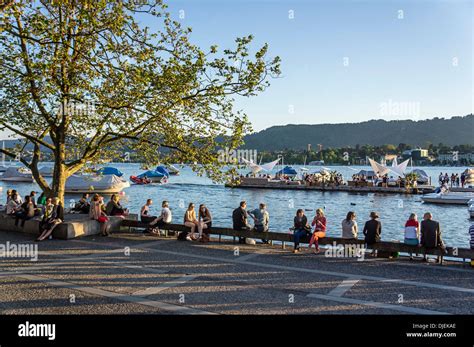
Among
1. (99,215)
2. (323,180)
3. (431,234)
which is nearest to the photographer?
(431,234)

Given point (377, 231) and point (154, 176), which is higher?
point (154, 176)

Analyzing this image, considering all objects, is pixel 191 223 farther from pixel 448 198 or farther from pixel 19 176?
pixel 19 176

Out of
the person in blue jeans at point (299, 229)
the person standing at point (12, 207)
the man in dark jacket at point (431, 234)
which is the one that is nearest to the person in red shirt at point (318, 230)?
the person in blue jeans at point (299, 229)

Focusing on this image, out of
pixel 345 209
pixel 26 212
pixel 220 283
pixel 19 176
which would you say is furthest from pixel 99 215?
pixel 19 176

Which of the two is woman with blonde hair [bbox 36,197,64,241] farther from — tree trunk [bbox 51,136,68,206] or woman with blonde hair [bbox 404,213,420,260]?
woman with blonde hair [bbox 404,213,420,260]

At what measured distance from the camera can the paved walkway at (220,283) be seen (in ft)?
28.7

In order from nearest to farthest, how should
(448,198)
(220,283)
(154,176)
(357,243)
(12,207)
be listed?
(220,283) → (357,243) → (12,207) → (448,198) → (154,176)

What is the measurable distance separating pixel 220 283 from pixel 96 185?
5923 cm

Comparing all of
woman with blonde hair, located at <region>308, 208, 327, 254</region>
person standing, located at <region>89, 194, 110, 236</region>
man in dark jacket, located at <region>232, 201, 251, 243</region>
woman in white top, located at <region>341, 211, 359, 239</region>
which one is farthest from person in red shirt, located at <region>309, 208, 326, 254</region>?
person standing, located at <region>89, 194, 110, 236</region>

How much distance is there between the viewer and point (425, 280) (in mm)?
10969

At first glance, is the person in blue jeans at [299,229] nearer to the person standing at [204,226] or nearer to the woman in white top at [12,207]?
the person standing at [204,226]

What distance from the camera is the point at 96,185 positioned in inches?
2598

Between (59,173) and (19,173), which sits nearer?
(59,173)
